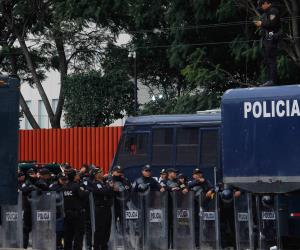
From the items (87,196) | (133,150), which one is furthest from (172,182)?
(133,150)

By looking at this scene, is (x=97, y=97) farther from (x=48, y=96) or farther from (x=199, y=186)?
(x=199, y=186)

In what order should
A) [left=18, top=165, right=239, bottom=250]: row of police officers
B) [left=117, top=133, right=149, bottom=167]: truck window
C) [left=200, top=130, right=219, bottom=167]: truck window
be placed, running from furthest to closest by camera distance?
[left=117, top=133, right=149, bottom=167]: truck window
[left=200, top=130, right=219, bottom=167]: truck window
[left=18, top=165, right=239, bottom=250]: row of police officers

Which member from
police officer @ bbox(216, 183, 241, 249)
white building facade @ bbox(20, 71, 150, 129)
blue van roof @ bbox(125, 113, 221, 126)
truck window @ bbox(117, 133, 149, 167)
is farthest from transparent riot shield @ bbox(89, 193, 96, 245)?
white building facade @ bbox(20, 71, 150, 129)

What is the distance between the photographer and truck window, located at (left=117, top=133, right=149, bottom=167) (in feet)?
96.8

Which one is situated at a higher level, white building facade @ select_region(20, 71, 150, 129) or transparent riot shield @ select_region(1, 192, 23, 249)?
white building facade @ select_region(20, 71, 150, 129)

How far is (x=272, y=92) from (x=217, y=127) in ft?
Answer: 34.2

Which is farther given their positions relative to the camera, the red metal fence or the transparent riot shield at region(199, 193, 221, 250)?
the red metal fence

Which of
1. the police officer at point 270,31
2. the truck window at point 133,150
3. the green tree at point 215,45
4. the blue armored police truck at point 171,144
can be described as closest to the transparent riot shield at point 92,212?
the police officer at point 270,31

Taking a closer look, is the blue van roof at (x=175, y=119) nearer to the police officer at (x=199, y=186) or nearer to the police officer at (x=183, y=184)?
the police officer at (x=183, y=184)

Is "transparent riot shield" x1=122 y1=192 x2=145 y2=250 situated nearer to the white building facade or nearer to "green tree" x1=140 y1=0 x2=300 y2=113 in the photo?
"green tree" x1=140 y1=0 x2=300 y2=113

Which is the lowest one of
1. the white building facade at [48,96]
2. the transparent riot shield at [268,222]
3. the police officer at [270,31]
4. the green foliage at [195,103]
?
the transparent riot shield at [268,222]

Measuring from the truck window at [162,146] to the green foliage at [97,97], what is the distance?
16169mm

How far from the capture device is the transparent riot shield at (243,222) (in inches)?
858

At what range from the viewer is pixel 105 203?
2150 centimetres
